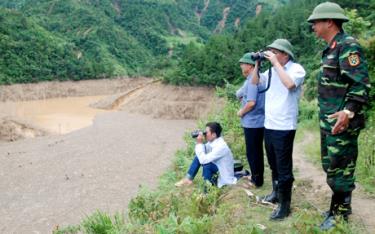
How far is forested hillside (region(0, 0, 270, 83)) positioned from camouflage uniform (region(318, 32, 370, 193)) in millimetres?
37583

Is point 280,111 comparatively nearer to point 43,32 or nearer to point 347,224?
point 347,224

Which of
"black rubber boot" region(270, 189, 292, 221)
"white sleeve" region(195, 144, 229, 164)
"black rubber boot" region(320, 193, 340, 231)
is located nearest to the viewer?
"black rubber boot" region(320, 193, 340, 231)

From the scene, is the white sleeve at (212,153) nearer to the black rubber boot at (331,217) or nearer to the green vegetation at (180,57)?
the green vegetation at (180,57)

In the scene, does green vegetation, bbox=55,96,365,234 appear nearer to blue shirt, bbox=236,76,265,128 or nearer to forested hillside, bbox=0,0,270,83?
blue shirt, bbox=236,76,265,128

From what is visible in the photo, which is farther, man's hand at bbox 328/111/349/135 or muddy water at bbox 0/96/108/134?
muddy water at bbox 0/96/108/134

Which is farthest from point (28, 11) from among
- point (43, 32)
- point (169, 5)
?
point (169, 5)

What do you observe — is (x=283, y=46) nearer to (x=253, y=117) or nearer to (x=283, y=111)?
(x=283, y=111)

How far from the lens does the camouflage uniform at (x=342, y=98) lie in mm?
3533

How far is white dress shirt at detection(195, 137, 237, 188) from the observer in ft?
20.2

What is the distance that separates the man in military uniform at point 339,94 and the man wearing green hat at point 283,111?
0.50 metres

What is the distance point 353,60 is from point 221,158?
117 inches

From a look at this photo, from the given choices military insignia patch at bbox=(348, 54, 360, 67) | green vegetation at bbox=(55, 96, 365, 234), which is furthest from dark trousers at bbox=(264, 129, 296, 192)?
military insignia patch at bbox=(348, 54, 360, 67)

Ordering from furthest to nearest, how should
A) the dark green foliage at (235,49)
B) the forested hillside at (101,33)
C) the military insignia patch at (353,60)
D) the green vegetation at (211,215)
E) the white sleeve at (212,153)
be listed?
the forested hillside at (101,33), the dark green foliage at (235,49), the white sleeve at (212,153), the green vegetation at (211,215), the military insignia patch at (353,60)

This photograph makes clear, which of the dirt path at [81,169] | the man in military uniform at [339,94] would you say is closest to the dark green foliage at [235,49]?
the dirt path at [81,169]
